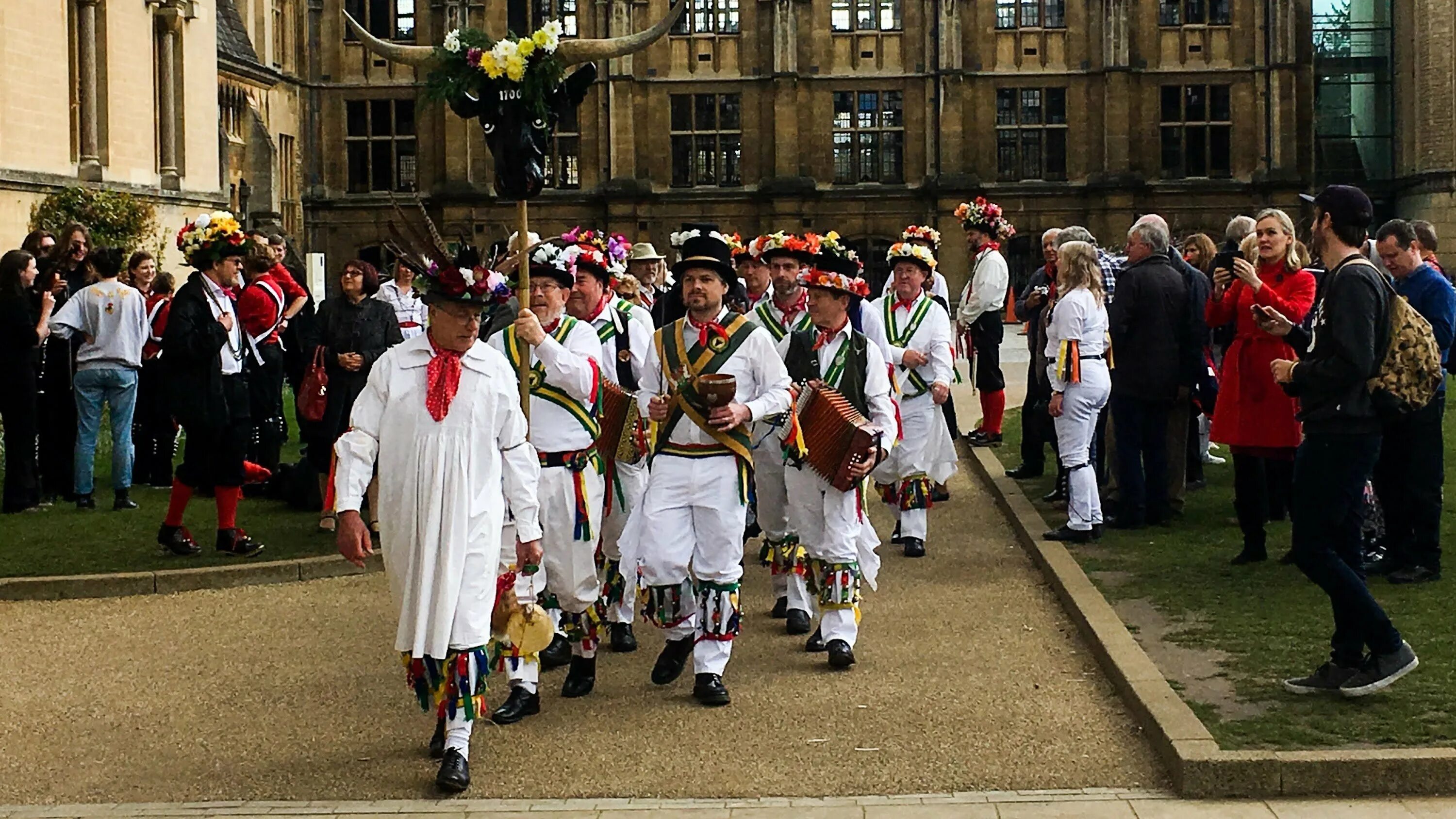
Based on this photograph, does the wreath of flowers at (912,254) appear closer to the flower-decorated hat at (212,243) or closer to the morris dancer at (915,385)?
the morris dancer at (915,385)

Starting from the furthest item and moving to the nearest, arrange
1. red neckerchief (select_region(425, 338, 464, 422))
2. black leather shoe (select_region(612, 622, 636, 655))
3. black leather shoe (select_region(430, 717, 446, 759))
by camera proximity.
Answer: black leather shoe (select_region(612, 622, 636, 655)) < black leather shoe (select_region(430, 717, 446, 759)) < red neckerchief (select_region(425, 338, 464, 422))

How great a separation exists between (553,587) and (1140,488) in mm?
5729

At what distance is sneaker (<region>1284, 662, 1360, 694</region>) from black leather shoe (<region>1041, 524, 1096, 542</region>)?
→ 15.1 feet

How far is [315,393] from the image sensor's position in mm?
12656

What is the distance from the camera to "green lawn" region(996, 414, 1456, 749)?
715 cm

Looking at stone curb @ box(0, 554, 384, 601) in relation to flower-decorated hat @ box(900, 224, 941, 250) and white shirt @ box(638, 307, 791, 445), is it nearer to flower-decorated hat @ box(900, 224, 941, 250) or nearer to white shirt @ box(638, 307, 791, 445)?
white shirt @ box(638, 307, 791, 445)

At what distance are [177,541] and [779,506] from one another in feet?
14.2

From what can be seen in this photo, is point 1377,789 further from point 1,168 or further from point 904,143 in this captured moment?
point 904,143

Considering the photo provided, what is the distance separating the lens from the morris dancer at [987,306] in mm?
17984

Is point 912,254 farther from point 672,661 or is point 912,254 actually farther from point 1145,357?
point 672,661

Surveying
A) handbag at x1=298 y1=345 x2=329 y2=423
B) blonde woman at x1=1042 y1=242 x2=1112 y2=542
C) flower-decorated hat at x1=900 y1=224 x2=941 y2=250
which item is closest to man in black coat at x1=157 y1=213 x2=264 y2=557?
handbag at x1=298 y1=345 x2=329 y2=423

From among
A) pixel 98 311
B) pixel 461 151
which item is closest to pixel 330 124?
pixel 461 151

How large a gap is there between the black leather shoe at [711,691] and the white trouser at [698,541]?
0.17ft

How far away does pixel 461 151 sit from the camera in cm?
4616
